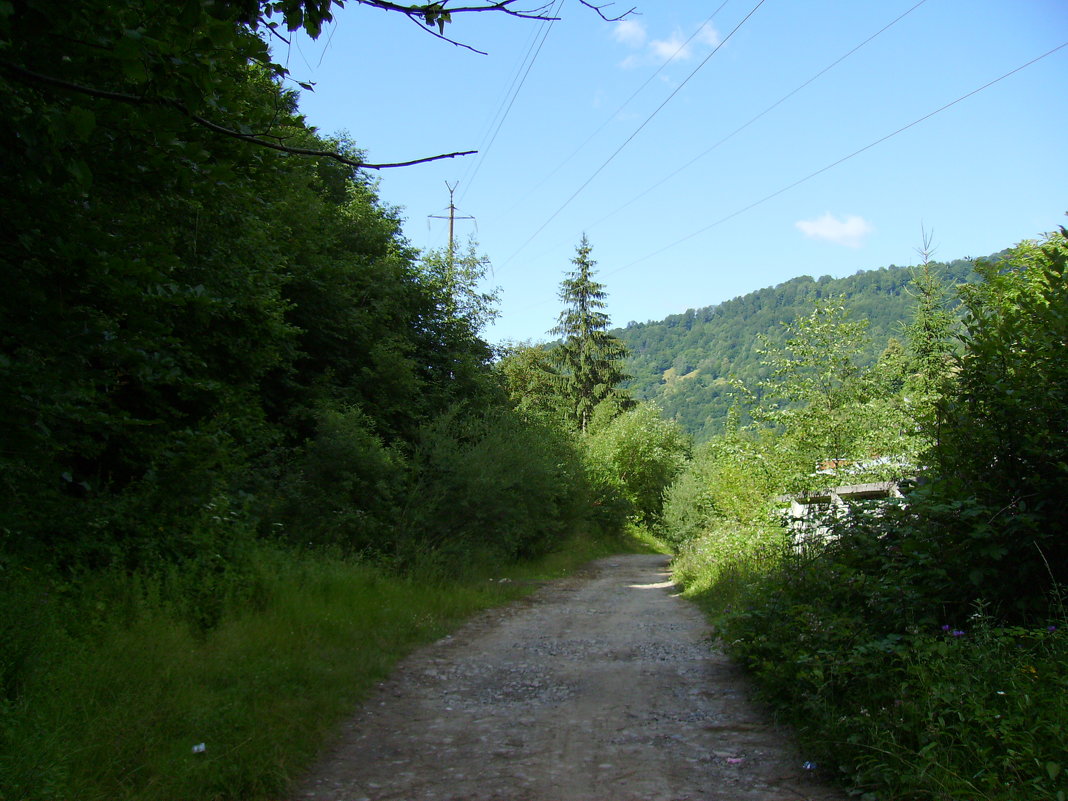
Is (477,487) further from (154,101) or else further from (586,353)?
(586,353)

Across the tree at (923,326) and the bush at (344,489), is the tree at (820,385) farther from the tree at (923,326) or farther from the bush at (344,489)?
Result: the bush at (344,489)

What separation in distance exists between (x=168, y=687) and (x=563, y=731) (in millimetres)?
2777

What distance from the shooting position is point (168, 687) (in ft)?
16.3

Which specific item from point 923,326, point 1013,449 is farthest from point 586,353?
point 1013,449

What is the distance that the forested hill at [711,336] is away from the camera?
116 m

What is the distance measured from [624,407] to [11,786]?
145ft

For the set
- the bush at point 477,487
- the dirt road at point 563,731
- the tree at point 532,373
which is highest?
the tree at point 532,373

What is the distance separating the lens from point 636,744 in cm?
514

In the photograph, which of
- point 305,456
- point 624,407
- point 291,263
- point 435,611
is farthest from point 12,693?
point 624,407

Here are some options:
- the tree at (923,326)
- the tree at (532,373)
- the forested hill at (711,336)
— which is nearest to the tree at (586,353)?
the tree at (532,373)

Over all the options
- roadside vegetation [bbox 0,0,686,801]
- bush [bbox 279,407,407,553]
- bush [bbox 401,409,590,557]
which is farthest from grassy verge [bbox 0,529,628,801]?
bush [bbox 401,409,590,557]

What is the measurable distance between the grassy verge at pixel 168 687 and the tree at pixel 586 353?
Result: 125ft

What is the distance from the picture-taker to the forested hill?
116062 millimetres

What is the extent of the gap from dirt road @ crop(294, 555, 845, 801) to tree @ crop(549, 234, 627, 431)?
3686 centimetres
